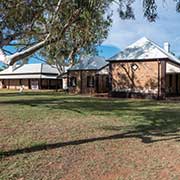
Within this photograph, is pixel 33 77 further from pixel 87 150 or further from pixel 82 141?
pixel 87 150

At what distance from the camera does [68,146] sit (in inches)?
356

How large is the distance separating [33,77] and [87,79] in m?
→ 24.2

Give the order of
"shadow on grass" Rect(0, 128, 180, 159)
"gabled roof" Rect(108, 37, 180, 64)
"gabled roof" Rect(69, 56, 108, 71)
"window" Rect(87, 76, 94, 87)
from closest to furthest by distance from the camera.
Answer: "shadow on grass" Rect(0, 128, 180, 159) → "gabled roof" Rect(108, 37, 180, 64) → "window" Rect(87, 76, 94, 87) → "gabled roof" Rect(69, 56, 108, 71)

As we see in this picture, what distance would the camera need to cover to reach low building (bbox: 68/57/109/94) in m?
40.5

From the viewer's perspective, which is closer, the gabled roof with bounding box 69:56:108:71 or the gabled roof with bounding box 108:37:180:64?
the gabled roof with bounding box 108:37:180:64

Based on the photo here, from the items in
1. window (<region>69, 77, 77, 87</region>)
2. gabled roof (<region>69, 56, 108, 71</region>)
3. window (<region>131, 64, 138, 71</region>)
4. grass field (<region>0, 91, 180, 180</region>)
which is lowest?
grass field (<region>0, 91, 180, 180</region>)

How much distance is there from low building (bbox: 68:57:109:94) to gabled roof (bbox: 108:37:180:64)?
6.28 meters

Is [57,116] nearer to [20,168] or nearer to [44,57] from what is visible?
[20,168]

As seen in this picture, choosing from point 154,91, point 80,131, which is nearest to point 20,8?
point 80,131

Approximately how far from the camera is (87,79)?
40656 millimetres

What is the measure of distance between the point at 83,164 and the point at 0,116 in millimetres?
8039

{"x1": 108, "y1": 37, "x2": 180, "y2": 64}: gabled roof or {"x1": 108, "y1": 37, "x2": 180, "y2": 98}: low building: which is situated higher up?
{"x1": 108, "y1": 37, "x2": 180, "y2": 64}: gabled roof

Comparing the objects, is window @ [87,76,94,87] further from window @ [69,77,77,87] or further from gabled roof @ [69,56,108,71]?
window @ [69,77,77,87]

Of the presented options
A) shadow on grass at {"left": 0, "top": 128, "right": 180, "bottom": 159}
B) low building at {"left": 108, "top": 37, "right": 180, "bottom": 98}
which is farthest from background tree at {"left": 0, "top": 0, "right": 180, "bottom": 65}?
low building at {"left": 108, "top": 37, "right": 180, "bottom": 98}
